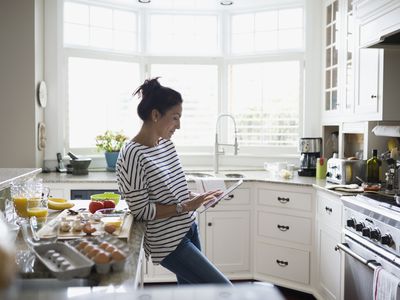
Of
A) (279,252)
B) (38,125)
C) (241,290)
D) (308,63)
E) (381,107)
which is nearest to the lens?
(241,290)

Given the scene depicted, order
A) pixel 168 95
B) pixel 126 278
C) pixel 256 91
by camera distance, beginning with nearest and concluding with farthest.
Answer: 1. pixel 126 278
2. pixel 168 95
3. pixel 256 91

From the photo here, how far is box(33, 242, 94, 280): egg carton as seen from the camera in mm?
1136

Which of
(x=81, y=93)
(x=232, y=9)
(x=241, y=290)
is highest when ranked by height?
(x=232, y=9)

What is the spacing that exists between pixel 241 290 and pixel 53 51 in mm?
3884

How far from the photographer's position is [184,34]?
455cm

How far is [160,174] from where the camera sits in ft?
6.10

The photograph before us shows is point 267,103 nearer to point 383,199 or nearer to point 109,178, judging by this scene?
point 109,178

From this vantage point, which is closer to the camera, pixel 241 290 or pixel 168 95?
pixel 241 290

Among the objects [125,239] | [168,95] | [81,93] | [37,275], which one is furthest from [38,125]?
[37,275]

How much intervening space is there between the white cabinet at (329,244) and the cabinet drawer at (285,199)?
0.12 meters

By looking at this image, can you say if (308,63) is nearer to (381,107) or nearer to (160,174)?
(381,107)

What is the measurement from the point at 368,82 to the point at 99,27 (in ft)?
8.33

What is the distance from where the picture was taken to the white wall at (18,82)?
3.77 m

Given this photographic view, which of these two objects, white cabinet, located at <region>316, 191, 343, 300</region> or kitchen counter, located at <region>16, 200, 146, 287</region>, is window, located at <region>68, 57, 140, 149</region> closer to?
white cabinet, located at <region>316, 191, 343, 300</region>
